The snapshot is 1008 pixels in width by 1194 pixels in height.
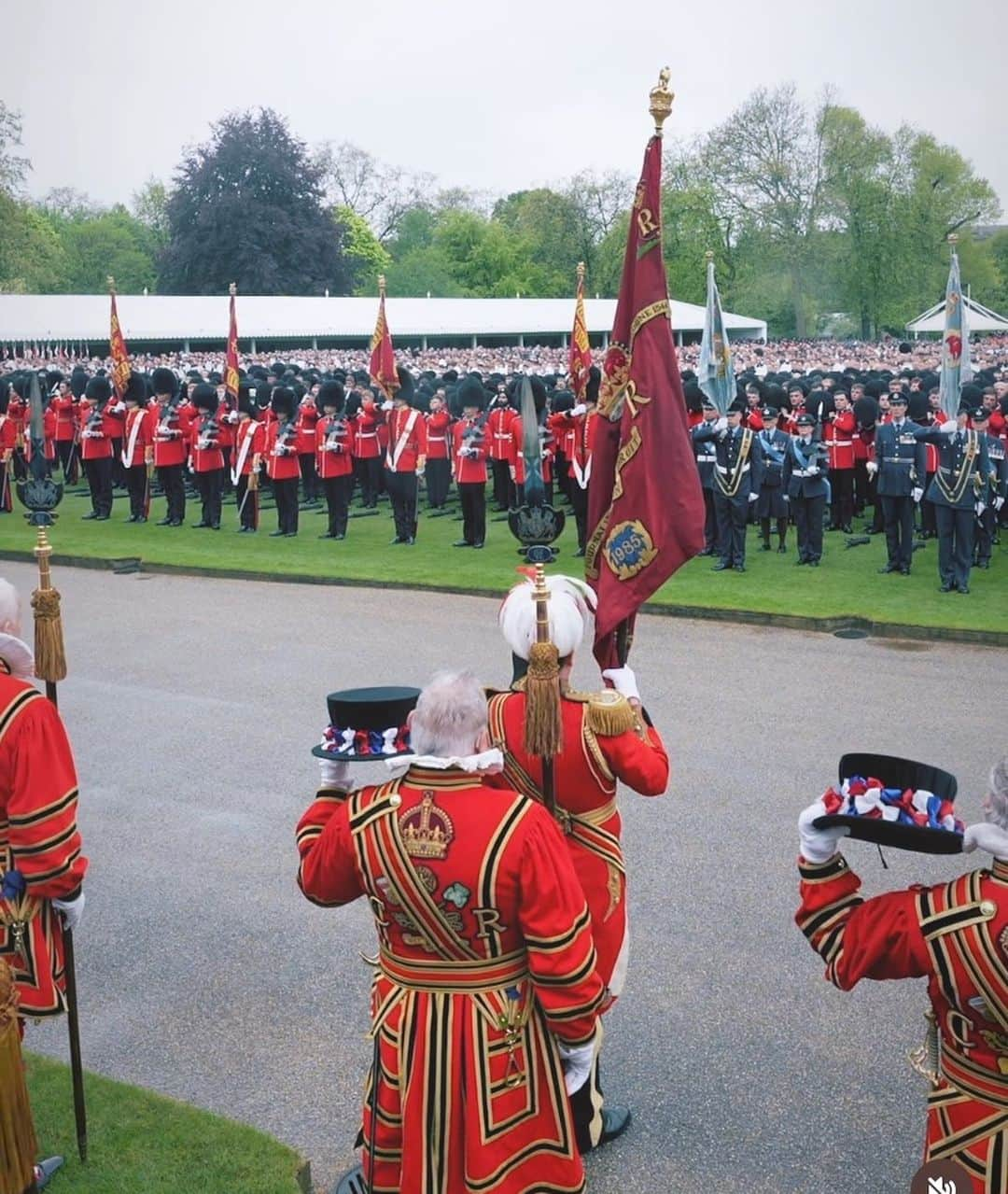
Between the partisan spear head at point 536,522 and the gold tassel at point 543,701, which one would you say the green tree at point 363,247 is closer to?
the partisan spear head at point 536,522

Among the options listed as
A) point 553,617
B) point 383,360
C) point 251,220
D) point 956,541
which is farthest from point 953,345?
point 251,220

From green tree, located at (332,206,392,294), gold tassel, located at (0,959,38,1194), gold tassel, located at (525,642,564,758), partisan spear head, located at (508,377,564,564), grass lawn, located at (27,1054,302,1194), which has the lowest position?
grass lawn, located at (27,1054,302,1194)

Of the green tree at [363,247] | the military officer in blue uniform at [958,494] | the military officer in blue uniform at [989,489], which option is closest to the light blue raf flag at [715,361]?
the military officer in blue uniform at [989,489]

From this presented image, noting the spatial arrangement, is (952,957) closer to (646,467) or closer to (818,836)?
(818,836)

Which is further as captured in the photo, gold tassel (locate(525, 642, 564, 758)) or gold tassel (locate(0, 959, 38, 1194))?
gold tassel (locate(0, 959, 38, 1194))

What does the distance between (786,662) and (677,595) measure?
232 cm

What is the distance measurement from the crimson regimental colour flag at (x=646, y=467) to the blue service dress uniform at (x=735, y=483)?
9.21 metres

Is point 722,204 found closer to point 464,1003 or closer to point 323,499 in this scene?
point 323,499

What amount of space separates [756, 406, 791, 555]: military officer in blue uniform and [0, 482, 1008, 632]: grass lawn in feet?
1.20

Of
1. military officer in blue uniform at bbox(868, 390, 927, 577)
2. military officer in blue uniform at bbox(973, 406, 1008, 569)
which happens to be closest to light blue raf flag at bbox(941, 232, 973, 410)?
military officer in blue uniform at bbox(973, 406, 1008, 569)

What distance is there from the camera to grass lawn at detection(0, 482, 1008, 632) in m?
11.6

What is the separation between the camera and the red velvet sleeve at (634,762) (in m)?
3.67

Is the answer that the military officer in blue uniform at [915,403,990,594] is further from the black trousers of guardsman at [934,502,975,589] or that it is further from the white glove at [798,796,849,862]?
the white glove at [798,796,849,862]

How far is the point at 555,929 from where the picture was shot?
303cm
